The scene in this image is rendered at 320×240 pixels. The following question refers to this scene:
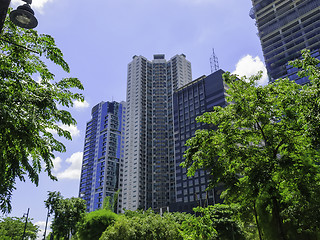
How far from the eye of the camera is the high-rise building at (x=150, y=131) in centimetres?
13596

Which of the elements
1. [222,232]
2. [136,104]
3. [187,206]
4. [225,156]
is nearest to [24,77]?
[225,156]

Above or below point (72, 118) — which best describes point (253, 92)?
above

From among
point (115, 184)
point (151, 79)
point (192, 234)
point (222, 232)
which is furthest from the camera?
point (151, 79)

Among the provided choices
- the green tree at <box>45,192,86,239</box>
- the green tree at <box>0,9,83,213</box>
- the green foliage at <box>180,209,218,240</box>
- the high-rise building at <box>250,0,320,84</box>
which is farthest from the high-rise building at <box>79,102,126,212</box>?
the green tree at <box>0,9,83,213</box>

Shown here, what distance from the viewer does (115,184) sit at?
15212cm

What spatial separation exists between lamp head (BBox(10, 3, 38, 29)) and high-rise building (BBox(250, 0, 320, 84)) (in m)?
117

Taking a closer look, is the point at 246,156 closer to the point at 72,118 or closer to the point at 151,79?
the point at 72,118

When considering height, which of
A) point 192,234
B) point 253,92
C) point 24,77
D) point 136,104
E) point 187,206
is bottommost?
point 192,234

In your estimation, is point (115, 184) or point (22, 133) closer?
point (22, 133)

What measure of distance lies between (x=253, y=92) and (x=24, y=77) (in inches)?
413

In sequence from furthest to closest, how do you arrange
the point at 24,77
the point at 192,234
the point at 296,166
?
1. the point at 192,234
2. the point at 296,166
3. the point at 24,77

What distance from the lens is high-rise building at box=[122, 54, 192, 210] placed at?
136 m

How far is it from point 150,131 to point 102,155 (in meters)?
32.9

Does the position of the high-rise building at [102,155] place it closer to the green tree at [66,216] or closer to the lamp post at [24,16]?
the green tree at [66,216]
